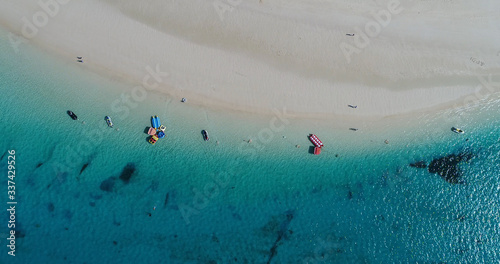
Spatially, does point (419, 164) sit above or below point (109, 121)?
above

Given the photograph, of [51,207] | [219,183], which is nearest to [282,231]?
[219,183]

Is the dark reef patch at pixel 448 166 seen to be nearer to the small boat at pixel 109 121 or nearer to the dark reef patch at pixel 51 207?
the small boat at pixel 109 121

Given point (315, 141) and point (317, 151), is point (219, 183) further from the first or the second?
point (315, 141)

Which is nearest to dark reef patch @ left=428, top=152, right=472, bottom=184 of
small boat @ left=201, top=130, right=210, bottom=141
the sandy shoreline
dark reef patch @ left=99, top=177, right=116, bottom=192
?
the sandy shoreline

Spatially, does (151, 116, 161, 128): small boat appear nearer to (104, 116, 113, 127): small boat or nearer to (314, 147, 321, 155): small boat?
(104, 116, 113, 127): small boat

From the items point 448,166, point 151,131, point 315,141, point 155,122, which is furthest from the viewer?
point 448,166

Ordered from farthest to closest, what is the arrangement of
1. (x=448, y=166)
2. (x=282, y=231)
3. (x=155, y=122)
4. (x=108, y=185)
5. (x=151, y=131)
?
(x=448, y=166) → (x=155, y=122) → (x=151, y=131) → (x=282, y=231) → (x=108, y=185)

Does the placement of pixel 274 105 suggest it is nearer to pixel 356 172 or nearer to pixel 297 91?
pixel 297 91
